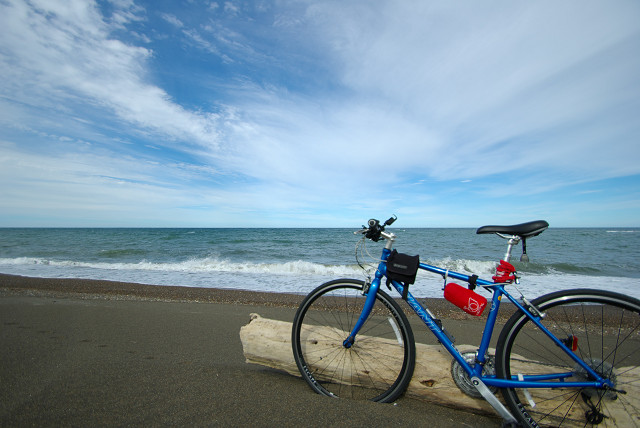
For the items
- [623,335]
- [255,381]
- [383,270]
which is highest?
[383,270]

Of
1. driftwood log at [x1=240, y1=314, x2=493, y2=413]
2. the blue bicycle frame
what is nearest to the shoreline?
driftwood log at [x1=240, y1=314, x2=493, y2=413]

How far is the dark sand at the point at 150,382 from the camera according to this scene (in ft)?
6.56

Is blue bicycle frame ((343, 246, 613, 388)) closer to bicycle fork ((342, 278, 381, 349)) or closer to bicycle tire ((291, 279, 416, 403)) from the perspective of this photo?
bicycle fork ((342, 278, 381, 349))

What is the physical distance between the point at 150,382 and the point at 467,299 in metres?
2.69

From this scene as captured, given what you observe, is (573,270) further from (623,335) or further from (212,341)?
Answer: (212,341)

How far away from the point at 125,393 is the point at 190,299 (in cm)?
513

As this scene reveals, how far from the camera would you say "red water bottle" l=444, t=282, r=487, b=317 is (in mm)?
2195

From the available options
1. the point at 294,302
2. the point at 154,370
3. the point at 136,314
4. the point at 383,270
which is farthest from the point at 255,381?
the point at 294,302

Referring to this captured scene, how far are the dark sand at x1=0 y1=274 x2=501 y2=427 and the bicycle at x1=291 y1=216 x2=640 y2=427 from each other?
282mm

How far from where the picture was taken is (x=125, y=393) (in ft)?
7.48

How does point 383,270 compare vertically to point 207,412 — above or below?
above

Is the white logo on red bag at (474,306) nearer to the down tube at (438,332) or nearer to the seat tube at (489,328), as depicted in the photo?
the seat tube at (489,328)

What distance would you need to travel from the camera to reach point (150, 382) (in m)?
2.47

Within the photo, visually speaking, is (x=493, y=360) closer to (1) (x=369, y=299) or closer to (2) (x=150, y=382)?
(1) (x=369, y=299)
